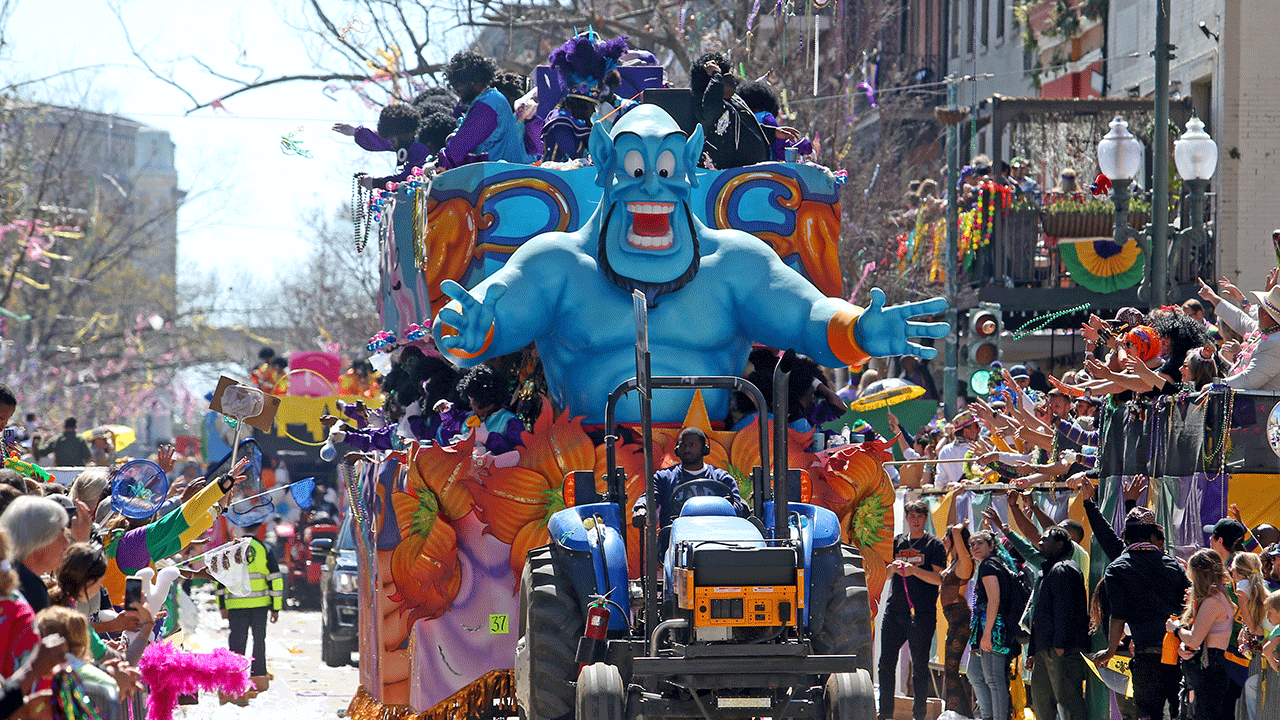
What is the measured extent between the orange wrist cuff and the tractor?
2.07 m

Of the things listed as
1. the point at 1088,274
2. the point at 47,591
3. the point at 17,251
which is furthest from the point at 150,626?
the point at 17,251

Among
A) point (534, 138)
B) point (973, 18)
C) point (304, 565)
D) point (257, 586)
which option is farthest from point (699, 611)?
point (973, 18)

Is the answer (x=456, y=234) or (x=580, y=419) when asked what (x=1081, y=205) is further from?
(x=580, y=419)

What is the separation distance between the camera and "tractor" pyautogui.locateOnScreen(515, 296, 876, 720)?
668 cm

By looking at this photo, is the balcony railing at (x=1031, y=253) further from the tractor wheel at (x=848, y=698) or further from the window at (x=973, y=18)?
the tractor wheel at (x=848, y=698)

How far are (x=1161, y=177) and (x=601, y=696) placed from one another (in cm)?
832

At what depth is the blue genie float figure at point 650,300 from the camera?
9.55 m

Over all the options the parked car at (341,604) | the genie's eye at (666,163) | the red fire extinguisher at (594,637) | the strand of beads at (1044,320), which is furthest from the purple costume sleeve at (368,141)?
the strand of beads at (1044,320)

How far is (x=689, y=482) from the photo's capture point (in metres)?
7.67

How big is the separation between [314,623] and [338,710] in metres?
7.95

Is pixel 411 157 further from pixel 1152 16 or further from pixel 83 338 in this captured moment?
pixel 83 338

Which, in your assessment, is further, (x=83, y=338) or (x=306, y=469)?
(x=83, y=338)

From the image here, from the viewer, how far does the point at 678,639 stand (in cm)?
682

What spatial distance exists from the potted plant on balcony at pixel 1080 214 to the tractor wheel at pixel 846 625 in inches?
513
